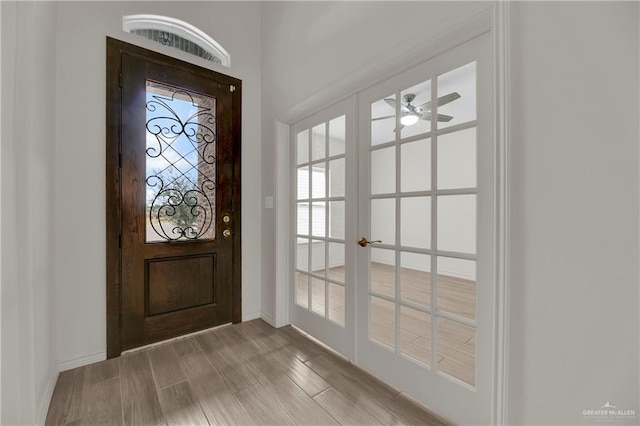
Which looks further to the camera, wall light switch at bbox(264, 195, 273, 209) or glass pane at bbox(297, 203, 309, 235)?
wall light switch at bbox(264, 195, 273, 209)

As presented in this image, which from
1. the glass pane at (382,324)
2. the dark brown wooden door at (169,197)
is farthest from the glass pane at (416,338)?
the dark brown wooden door at (169,197)

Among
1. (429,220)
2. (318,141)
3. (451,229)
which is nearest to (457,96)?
(429,220)

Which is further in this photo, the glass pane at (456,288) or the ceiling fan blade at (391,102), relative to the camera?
the glass pane at (456,288)

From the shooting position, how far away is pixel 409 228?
1.68 metres

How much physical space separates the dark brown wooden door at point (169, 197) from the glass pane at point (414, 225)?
5.29ft

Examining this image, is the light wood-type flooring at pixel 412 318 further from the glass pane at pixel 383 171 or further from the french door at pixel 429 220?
the glass pane at pixel 383 171

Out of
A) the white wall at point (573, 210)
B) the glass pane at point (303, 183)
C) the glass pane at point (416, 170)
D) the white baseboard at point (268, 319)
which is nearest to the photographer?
the white wall at point (573, 210)

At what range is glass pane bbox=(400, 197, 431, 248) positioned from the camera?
1589mm

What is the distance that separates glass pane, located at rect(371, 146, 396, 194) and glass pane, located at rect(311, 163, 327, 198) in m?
0.48

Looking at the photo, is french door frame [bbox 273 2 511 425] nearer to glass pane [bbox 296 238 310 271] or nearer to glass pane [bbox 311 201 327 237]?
glass pane [bbox 311 201 327 237]

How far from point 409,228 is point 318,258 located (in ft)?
2.93

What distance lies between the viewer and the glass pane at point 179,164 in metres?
2.19

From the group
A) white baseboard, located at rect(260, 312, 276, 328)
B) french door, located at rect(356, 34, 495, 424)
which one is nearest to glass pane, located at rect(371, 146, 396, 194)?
french door, located at rect(356, 34, 495, 424)

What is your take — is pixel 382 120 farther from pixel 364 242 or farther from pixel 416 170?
pixel 364 242
